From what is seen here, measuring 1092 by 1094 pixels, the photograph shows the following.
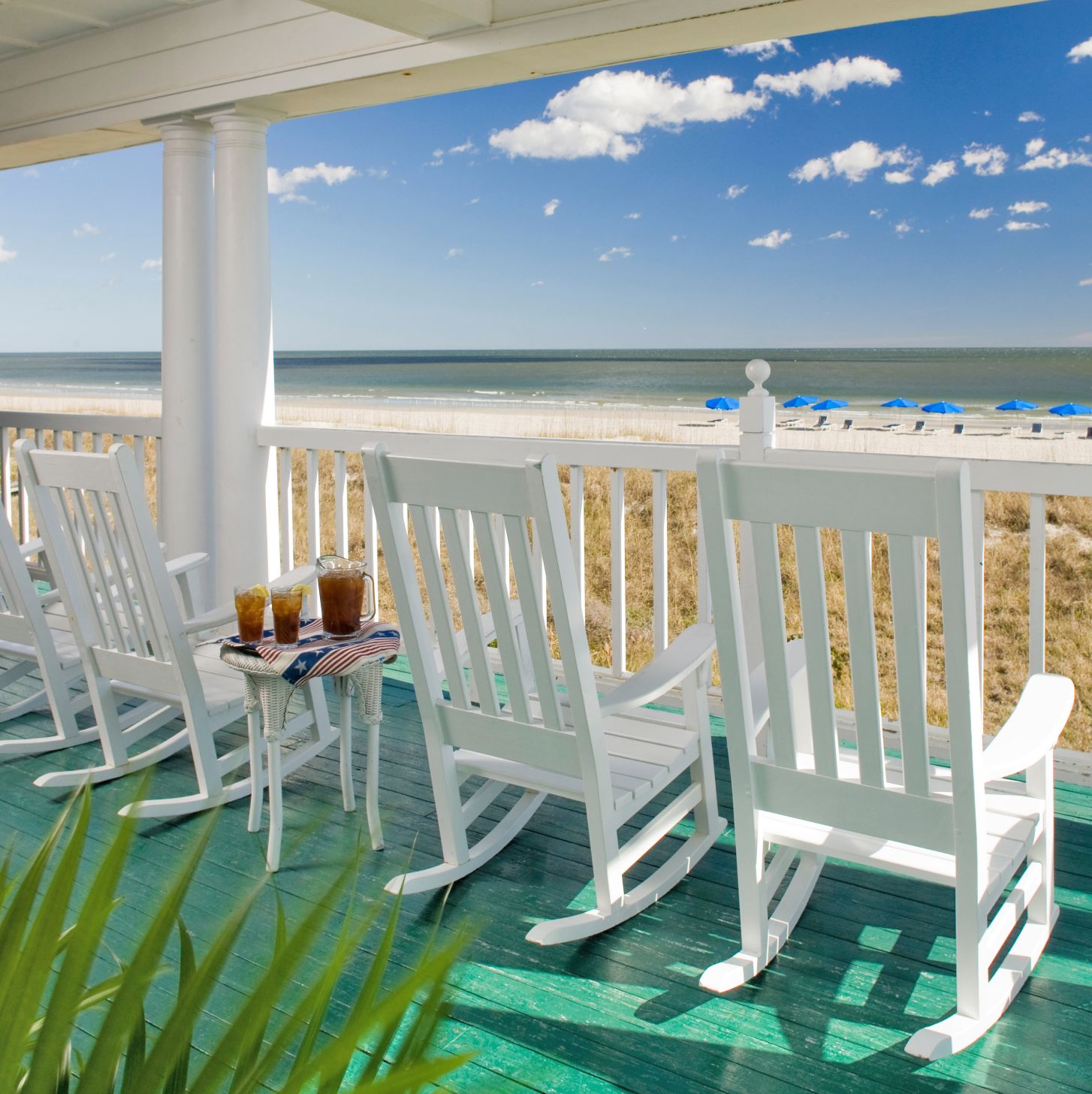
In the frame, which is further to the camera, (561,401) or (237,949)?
(561,401)

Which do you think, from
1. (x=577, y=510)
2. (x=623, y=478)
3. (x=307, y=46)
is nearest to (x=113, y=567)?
(x=577, y=510)

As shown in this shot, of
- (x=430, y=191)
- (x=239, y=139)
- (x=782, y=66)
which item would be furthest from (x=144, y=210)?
(x=239, y=139)

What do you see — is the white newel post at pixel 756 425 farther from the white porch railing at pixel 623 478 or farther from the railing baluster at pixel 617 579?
the railing baluster at pixel 617 579

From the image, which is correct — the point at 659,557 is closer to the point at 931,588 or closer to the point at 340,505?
the point at 340,505

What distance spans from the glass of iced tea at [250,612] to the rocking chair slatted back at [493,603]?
0.58 m

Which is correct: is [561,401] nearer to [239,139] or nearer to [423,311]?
[423,311]

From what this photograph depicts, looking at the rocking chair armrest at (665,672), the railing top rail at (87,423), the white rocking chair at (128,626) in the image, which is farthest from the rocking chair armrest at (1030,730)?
the railing top rail at (87,423)

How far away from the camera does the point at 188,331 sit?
4.88 metres

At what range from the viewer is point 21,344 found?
34.8 metres

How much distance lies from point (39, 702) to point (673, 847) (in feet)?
8.19

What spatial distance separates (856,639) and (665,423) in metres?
28.4

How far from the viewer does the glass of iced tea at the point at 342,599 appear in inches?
115

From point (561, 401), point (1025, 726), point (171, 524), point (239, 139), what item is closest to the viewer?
point (1025, 726)

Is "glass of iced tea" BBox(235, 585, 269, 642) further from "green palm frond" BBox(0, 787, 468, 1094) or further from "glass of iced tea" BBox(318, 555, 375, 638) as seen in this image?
"green palm frond" BBox(0, 787, 468, 1094)
